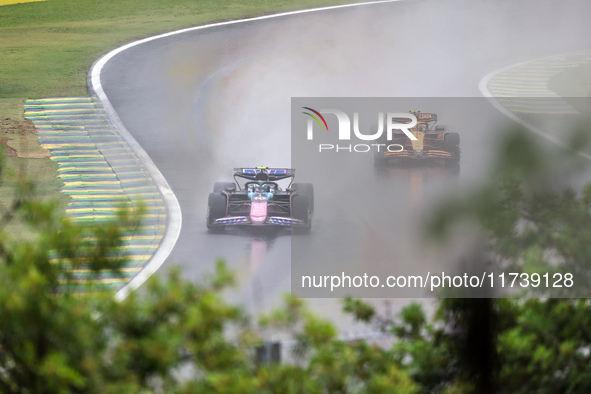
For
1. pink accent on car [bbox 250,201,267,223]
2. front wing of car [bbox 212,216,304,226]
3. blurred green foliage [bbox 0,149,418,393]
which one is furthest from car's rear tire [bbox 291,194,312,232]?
blurred green foliage [bbox 0,149,418,393]

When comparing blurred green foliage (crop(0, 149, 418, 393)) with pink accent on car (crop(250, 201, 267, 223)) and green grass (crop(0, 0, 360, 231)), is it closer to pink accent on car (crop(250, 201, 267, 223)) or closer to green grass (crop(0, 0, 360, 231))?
pink accent on car (crop(250, 201, 267, 223))

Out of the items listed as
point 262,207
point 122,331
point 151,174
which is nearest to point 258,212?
point 262,207

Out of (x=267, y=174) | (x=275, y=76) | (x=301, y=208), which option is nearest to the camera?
(x=301, y=208)

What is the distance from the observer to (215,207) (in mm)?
16281

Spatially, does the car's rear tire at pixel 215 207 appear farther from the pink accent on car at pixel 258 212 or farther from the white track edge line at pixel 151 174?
the white track edge line at pixel 151 174

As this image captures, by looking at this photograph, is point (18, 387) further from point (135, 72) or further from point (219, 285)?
point (135, 72)

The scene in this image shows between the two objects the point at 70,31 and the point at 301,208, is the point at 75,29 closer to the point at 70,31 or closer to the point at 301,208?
the point at 70,31

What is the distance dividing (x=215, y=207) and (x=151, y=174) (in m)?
5.16

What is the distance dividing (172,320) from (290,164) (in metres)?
18.1

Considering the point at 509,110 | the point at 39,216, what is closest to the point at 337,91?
the point at 509,110

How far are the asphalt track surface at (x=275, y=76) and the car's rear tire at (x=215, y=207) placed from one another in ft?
1.37

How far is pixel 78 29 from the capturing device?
36.3 metres

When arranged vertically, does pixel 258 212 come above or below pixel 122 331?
below

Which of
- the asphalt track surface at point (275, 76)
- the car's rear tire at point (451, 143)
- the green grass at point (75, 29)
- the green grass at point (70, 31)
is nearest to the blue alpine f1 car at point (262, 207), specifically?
the asphalt track surface at point (275, 76)
